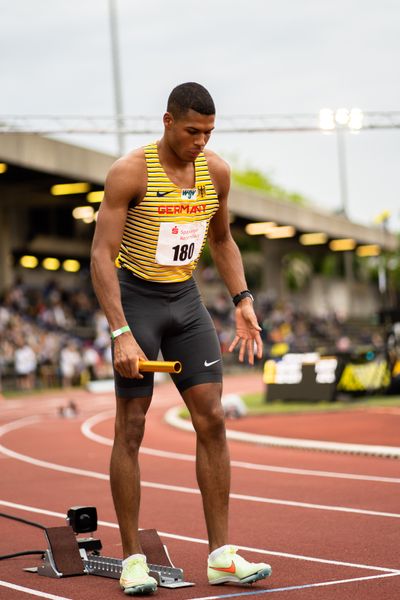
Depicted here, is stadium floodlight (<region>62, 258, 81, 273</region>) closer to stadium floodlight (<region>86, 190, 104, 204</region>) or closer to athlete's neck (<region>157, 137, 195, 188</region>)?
stadium floodlight (<region>86, 190, 104, 204</region>)

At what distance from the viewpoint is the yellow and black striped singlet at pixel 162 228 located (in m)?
5.75

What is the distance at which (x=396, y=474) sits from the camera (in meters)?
11.1


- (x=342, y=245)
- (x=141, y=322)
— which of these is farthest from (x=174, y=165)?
(x=342, y=245)

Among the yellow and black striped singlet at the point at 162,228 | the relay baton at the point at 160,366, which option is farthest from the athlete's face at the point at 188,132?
the relay baton at the point at 160,366

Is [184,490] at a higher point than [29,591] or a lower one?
lower

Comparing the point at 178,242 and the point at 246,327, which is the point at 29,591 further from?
the point at 178,242

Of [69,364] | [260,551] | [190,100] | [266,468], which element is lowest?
[69,364]

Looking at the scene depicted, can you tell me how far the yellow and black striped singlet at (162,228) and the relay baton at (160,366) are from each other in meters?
0.60

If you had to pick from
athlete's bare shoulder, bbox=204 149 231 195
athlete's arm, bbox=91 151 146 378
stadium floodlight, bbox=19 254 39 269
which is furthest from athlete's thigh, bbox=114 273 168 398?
stadium floodlight, bbox=19 254 39 269

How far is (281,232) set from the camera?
55.7m

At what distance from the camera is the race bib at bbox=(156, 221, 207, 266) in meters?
5.76

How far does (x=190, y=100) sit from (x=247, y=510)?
423 centimetres

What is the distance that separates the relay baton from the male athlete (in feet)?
0.71

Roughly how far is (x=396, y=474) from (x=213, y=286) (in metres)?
51.6
